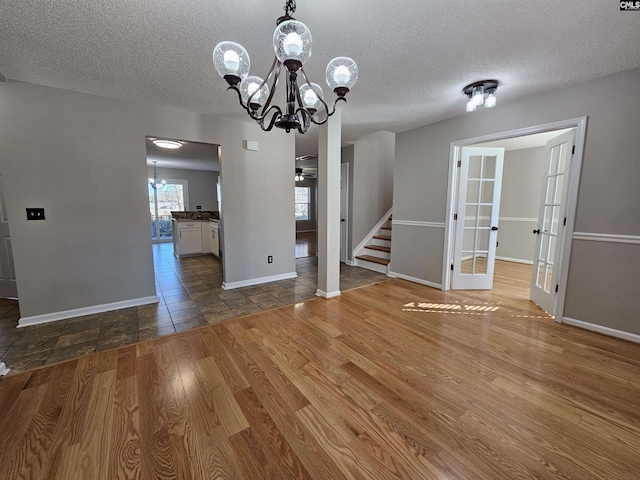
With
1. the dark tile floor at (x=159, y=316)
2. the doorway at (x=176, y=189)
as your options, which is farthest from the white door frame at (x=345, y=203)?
the doorway at (x=176, y=189)

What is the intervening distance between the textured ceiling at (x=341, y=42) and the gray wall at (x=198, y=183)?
592 centimetres

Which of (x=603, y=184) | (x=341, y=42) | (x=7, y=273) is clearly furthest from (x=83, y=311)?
(x=603, y=184)

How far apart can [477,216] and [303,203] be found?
8.40 metres

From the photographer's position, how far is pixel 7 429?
139cm

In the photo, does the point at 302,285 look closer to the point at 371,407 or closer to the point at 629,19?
the point at 371,407

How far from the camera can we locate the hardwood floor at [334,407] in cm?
121

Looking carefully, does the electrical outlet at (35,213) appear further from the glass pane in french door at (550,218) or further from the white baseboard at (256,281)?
the glass pane in french door at (550,218)

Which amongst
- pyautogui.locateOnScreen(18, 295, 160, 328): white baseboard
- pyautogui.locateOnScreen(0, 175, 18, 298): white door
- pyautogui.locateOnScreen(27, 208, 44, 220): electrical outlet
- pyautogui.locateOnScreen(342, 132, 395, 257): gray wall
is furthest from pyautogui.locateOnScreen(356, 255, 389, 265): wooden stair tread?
pyautogui.locateOnScreen(0, 175, 18, 298): white door

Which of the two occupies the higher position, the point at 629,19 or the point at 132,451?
the point at 629,19

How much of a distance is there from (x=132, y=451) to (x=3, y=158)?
116 inches

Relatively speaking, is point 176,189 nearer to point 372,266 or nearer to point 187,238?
point 187,238

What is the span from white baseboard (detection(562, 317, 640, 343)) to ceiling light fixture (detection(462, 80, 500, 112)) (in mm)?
2293

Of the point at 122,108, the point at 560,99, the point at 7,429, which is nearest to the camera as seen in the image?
the point at 7,429

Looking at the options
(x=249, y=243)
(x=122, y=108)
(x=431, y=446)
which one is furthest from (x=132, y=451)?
(x=122, y=108)
